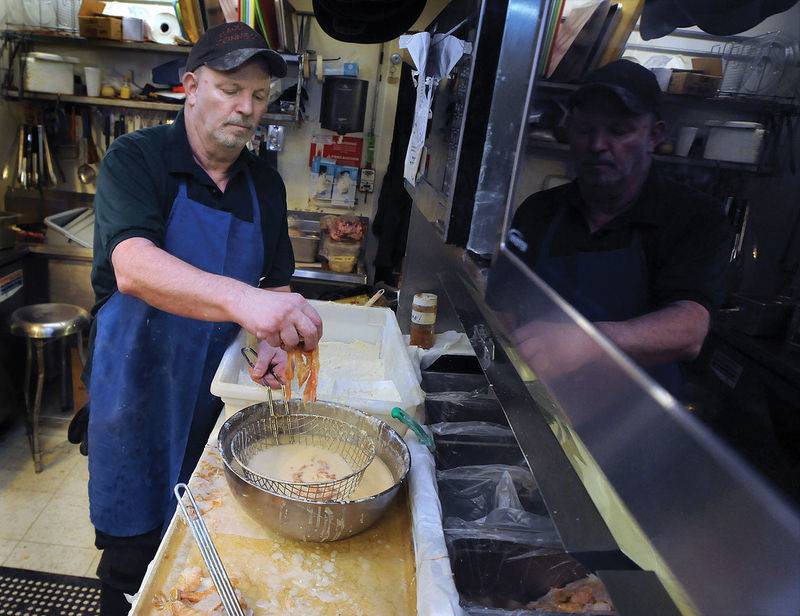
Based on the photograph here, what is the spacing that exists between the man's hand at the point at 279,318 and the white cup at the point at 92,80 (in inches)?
138

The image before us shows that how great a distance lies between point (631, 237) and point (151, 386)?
1.66 meters

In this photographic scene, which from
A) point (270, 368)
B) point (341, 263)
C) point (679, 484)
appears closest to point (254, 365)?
point (270, 368)

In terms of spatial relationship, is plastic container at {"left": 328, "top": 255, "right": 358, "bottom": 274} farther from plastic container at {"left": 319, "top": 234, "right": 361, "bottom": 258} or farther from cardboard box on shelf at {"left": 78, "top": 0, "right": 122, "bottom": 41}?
cardboard box on shelf at {"left": 78, "top": 0, "right": 122, "bottom": 41}

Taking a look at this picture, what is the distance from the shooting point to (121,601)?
73.6 inches

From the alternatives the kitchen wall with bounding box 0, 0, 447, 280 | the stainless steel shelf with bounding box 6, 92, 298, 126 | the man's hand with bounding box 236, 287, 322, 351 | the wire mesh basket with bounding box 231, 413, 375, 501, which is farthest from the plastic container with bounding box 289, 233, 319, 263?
the man's hand with bounding box 236, 287, 322, 351

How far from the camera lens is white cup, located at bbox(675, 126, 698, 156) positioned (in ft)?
1.36

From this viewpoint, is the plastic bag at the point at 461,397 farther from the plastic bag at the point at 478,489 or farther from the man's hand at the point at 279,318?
the man's hand at the point at 279,318

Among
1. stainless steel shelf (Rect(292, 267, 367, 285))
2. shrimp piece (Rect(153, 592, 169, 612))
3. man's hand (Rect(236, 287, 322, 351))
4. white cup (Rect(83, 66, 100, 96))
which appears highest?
white cup (Rect(83, 66, 100, 96))

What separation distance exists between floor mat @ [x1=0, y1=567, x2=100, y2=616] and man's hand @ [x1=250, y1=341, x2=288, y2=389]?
155 cm

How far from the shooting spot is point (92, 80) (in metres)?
3.76

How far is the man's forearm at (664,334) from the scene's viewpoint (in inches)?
16.1

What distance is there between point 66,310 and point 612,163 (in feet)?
11.9

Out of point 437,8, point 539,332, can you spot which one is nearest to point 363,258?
point 437,8

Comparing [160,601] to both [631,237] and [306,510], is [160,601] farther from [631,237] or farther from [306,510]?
[631,237]
